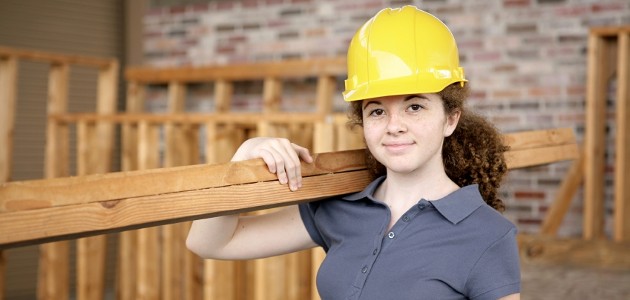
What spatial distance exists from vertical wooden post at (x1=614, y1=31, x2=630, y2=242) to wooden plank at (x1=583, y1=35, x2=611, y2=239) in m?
Result: 0.13

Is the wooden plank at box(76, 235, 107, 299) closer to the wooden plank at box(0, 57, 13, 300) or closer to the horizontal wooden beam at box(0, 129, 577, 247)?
the wooden plank at box(0, 57, 13, 300)

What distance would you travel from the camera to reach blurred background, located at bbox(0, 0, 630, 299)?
5.11 m

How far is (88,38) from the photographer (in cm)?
660

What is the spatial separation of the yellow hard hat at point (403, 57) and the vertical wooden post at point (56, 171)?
332 cm

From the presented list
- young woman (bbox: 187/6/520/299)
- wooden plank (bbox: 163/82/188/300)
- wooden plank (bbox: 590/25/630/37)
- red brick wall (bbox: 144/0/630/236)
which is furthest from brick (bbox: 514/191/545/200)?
young woman (bbox: 187/6/520/299)

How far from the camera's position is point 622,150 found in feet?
15.7

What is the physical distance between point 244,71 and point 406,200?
167 inches

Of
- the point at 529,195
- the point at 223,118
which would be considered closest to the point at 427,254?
the point at 223,118

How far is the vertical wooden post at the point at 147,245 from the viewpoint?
4.10 meters

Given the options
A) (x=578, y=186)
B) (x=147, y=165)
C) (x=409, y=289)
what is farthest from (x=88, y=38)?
(x=409, y=289)

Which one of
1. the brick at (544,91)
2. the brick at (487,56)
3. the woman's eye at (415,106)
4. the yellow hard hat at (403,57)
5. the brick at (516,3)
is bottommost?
the woman's eye at (415,106)

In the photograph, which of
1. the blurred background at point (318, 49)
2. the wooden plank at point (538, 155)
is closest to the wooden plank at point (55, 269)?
the blurred background at point (318, 49)

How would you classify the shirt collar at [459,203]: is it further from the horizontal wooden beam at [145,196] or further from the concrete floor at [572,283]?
the concrete floor at [572,283]

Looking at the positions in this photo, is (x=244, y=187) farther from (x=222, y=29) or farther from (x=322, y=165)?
(x=222, y=29)
